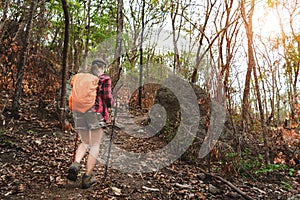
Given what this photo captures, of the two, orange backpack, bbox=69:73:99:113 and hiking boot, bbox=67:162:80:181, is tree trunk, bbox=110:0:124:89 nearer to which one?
orange backpack, bbox=69:73:99:113

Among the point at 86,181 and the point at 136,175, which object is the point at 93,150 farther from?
the point at 136,175

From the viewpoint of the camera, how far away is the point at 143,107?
9.87 m

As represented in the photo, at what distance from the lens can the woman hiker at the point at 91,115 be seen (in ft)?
12.0

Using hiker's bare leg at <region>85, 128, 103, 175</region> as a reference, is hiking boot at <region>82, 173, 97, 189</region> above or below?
below

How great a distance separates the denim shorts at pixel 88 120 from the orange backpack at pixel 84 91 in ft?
0.28

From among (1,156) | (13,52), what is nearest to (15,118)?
(1,156)

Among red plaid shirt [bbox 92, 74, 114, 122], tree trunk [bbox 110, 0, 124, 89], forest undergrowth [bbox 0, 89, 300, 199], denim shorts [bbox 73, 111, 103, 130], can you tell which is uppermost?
tree trunk [bbox 110, 0, 124, 89]

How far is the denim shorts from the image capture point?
146 inches

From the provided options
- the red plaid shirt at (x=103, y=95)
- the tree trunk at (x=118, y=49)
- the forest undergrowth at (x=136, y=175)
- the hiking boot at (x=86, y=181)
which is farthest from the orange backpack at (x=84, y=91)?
the tree trunk at (x=118, y=49)

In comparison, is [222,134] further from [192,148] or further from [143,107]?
[143,107]

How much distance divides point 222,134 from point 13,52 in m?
5.43

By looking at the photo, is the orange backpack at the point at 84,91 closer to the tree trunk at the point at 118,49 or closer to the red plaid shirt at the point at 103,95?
the red plaid shirt at the point at 103,95

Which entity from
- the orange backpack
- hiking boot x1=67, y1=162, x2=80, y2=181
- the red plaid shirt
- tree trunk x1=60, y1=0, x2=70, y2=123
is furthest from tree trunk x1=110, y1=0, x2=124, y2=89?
hiking boot x1=67, y1=162, x2=80, y2=181

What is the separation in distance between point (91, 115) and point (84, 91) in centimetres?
36
